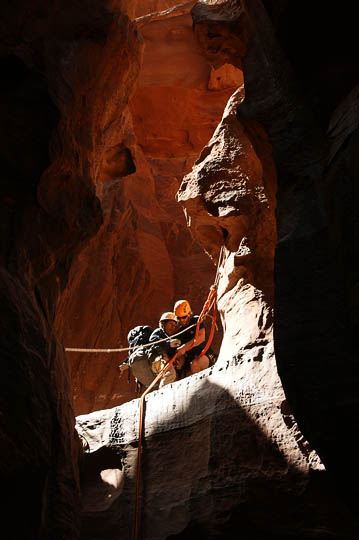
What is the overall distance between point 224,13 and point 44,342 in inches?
171

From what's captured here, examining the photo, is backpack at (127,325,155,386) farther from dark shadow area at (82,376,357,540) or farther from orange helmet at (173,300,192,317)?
dark shadow area at (82,376,357,540)

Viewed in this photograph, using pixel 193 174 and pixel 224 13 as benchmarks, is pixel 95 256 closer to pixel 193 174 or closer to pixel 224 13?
pixel 193 174

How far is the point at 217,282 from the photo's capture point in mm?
7266

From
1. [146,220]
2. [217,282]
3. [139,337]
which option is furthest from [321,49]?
[146,220]

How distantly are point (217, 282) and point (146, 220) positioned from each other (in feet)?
21.5

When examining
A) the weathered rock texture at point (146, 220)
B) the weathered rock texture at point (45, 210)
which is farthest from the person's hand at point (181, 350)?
the weathered rock texture at point (45, 210)

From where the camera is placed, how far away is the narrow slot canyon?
354 cm

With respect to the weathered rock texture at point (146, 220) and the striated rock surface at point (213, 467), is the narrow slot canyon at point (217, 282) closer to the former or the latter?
the striated rock surface at point (213, 467)

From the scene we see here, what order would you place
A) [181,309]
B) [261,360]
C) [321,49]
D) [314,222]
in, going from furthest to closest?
1. [181,309]
2. [261,360]
3. [321,49]
4. [314,222]

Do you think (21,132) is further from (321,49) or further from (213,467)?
(213,467)

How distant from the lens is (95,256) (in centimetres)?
1163

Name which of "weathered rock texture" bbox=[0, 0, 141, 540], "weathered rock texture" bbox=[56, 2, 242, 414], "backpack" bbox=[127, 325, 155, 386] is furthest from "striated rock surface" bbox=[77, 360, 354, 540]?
"backpack" bbox=[127, 325, 155, 386]

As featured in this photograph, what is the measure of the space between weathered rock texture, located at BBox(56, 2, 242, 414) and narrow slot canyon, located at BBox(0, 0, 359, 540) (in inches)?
39.8

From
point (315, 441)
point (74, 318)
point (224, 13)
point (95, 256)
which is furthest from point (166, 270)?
point (315, 441)
